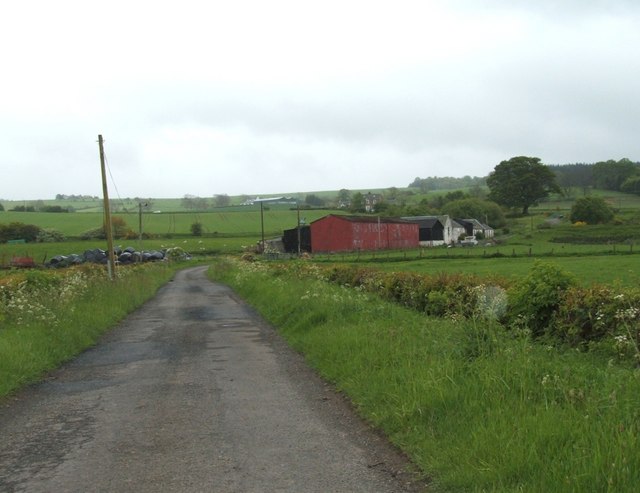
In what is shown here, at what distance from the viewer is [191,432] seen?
22.0 feet

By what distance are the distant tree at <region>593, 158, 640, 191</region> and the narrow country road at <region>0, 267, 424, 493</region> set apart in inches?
6448

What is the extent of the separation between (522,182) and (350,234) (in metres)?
63.8

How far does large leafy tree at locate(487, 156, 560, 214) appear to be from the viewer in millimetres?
132250

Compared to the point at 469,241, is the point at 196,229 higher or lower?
higher

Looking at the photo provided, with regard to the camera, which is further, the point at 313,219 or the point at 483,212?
the point at 483,212

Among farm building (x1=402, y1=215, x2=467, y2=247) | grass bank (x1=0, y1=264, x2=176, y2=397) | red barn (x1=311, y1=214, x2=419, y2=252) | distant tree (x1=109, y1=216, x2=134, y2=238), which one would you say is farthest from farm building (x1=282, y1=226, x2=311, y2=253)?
grass bank (x1=0, y1=264, x2=176, y2=397)

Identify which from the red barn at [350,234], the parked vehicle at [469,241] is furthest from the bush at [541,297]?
the parked vehicle at [469,241]

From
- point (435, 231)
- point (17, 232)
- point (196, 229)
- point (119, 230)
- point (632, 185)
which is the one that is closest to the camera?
point (17, 232)

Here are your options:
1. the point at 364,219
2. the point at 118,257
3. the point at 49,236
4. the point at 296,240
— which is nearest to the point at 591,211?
the point at 364,219

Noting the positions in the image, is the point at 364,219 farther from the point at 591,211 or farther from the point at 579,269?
the point at 579,269

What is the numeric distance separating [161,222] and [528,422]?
127m

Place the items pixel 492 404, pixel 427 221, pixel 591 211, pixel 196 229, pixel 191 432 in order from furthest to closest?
pixel 196 229
pixel 427 221
pixel 591 211
pixel 191 432
pixel 492 404

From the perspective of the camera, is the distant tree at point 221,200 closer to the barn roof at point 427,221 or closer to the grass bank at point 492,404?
the barn roof at point 427,221

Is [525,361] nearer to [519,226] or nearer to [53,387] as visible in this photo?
[53,387]
